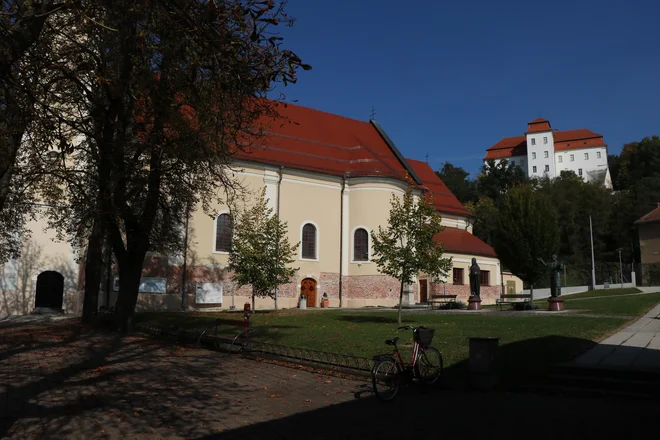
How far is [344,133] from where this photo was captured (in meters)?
39.9

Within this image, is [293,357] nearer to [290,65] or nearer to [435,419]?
[435,419]

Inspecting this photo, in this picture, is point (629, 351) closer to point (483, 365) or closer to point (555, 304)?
point (483, 365)

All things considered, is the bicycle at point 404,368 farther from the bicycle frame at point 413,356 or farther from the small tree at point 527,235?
the small tree at point 527,235

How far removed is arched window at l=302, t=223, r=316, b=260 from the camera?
34125 mm

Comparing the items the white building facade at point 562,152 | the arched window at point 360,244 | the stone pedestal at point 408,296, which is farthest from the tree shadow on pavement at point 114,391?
the white building facade at point 562,152

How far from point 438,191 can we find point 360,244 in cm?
1440

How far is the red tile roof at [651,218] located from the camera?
61.9m

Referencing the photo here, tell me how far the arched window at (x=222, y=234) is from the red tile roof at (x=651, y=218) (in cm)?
5342

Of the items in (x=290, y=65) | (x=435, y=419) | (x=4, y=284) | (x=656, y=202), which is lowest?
(x=435, y=419)

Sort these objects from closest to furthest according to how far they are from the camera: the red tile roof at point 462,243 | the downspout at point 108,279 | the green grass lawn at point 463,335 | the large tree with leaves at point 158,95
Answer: the large tree with leaves at point 158,95
the green grass lawn at point 463,335
the downspout at point 108,279
the red tile roof at point 462,243

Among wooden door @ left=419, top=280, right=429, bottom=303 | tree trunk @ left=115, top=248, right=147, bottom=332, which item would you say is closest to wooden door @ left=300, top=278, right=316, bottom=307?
wooden door @ left=419, top=280, right=429, bottom=303

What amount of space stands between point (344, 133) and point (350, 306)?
13.5m

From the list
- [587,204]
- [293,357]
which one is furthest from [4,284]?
[587,204]

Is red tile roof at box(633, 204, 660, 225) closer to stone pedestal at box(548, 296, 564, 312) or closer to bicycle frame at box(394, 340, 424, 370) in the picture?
stone pedestal at box(548, 296, 564, 312)
